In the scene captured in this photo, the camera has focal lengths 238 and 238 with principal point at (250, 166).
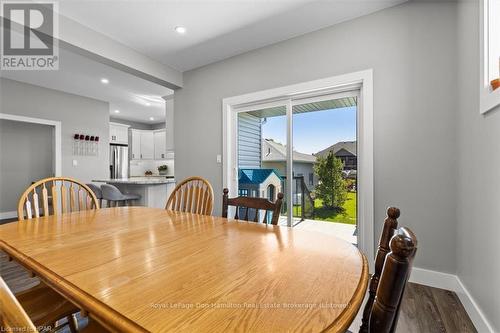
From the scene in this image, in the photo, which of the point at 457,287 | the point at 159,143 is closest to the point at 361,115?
the point at 457,287

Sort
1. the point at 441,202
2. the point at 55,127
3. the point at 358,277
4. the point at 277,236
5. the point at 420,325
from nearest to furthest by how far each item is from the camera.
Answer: the point at 358,277 < the point at 277,236 < the point at 420,325 < the point at 441,202 < the point at 55,127

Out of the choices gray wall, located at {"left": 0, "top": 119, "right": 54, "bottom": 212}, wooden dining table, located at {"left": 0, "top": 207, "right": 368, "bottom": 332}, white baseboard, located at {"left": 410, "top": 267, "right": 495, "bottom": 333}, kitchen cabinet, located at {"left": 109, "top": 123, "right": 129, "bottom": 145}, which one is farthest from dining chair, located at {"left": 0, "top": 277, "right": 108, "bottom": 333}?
kitchen cabinet, located at {"left": 109, "top": 123, "right": 129, "bottom": 145}

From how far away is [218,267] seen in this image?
754 mm

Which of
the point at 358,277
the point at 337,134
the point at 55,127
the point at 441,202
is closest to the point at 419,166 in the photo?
the point at 441,202

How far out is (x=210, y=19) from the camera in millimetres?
2443

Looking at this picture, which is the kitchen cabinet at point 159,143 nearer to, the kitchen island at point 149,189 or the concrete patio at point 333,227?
the kitchen island at point 149,189

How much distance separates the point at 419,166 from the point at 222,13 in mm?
2323

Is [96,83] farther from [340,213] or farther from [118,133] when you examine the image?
[340,213]

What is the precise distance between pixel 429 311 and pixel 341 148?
1.53 meters

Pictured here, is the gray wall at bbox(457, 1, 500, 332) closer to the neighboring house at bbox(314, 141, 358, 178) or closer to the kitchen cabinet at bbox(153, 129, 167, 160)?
the neighboring house at bbox(314, 141, 358, 178)

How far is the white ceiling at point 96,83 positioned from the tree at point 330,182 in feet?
11.3

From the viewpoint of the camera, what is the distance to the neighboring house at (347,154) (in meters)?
2.50

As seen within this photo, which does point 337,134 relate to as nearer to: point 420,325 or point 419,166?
point 419,166

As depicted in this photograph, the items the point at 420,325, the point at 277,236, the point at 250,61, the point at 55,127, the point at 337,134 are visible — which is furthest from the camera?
the point at 55,127
